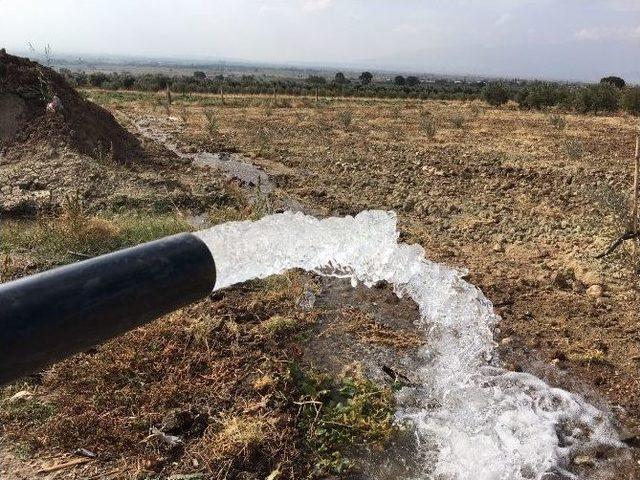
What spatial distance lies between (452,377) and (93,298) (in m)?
3.22

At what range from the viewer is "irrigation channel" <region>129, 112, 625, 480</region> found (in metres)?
3.06

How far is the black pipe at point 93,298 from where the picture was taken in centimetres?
80

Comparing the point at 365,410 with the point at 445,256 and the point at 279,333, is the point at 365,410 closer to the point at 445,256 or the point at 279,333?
the point at 279,333

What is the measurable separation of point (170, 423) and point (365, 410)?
1.13m

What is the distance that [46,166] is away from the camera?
7.82 meters

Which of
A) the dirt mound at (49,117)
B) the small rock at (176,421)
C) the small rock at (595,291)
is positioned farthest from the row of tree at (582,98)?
the small rock at (176,421)

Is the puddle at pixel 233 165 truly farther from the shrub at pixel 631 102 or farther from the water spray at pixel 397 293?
the shrub at pixel 631 102

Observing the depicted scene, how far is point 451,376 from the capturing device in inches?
147

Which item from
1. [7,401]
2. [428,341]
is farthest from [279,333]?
[7,401]

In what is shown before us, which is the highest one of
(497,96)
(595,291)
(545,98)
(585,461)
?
(545,98)

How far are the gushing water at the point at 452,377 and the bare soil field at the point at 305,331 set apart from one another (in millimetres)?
144

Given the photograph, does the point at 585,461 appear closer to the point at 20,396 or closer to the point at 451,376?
the point at 451,376

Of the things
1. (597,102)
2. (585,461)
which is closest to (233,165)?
(585,461)

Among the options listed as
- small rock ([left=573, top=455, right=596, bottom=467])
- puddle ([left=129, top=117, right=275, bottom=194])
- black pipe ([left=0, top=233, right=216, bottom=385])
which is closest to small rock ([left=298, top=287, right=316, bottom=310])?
small rock ([left=573, top=455, right=596, bottom=467])
